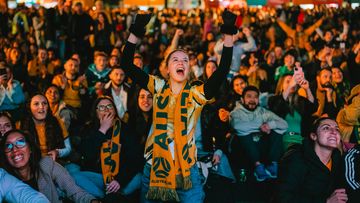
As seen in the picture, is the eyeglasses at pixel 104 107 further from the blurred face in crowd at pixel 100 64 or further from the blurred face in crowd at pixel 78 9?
the blurred face in crowd at pixel 78 9

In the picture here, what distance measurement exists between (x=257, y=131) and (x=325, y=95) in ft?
4.45

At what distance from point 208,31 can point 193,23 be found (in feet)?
7.62

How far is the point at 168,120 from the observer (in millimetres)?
5047

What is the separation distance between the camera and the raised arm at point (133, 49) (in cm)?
495

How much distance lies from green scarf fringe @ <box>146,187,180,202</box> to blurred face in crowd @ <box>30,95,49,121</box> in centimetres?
213

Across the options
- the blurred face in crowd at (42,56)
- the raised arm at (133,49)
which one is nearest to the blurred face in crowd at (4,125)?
the raised arm at (133,49)

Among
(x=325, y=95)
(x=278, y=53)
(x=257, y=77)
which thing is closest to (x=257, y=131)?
(x=325, y=95)

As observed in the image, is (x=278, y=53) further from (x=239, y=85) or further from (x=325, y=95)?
(x=325, y=95)

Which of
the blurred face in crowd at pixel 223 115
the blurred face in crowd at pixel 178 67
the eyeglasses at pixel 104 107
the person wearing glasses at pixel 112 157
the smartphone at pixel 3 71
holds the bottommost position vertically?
the person wearing glasses at pixel 112 157

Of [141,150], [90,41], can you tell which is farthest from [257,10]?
[141,150]

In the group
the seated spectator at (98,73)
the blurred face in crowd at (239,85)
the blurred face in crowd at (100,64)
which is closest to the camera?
the blurred face in crowd at (239,85)

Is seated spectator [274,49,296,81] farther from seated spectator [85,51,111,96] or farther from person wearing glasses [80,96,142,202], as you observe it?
person wearing glasses [80,96,142,202]

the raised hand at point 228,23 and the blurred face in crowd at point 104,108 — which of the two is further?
the blurred face in crowd at point 104,108

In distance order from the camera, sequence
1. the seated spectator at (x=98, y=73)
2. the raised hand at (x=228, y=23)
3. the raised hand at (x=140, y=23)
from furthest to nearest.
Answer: the seated spectator at (x=98, y=73) → the raised hand at (x=140, y=23) → the raised hand at (x=228, y=23)
